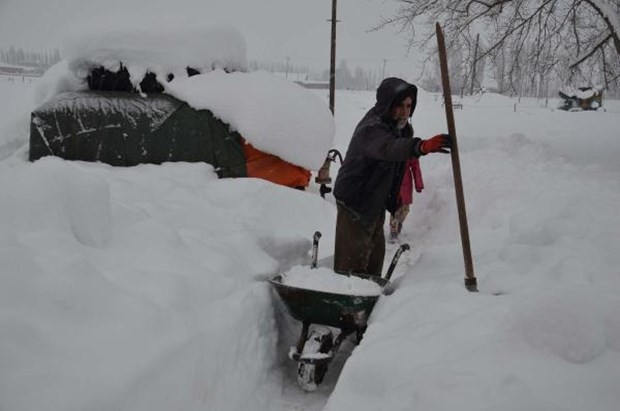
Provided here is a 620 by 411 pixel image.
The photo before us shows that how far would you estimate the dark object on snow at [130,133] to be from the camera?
5707mm

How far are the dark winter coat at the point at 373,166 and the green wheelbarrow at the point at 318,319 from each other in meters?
0.76

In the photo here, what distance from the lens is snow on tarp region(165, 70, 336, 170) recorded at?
5.81m

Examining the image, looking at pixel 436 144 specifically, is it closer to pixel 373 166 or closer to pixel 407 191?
pixel 373 166

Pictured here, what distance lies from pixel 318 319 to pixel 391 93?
1.75 m

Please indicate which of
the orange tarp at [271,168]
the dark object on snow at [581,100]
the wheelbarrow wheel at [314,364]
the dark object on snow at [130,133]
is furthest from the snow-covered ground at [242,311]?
the dark object on snow at [581,100]

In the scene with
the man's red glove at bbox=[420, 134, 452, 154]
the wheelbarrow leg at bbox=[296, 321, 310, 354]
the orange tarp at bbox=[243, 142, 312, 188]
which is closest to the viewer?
the man's red glove at bbox=[420, 134, 452, 154]

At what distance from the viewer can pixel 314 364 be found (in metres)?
3.04

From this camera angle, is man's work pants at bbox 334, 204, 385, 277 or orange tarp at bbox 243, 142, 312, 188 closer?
man's work pants at bbox 334, 204, 385, 277

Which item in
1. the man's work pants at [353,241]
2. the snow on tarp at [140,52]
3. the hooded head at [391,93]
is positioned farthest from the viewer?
the snow on tarp at [140,52]

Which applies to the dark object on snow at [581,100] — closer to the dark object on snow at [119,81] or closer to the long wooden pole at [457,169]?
the dark object on snow at [119,81]

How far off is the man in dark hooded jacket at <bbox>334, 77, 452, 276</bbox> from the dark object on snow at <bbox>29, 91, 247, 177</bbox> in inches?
93.9

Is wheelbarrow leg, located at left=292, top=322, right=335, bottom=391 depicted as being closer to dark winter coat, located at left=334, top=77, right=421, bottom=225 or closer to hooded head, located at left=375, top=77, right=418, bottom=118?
dark winter coat, located at left=334, top=77, right=421, bottom=225

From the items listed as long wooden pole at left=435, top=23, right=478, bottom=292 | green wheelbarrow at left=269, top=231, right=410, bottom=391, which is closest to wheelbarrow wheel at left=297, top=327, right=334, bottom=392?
green wheelbarrow at left=269, top=231, right=410, bottom=391

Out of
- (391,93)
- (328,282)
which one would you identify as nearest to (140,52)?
(391,93)
